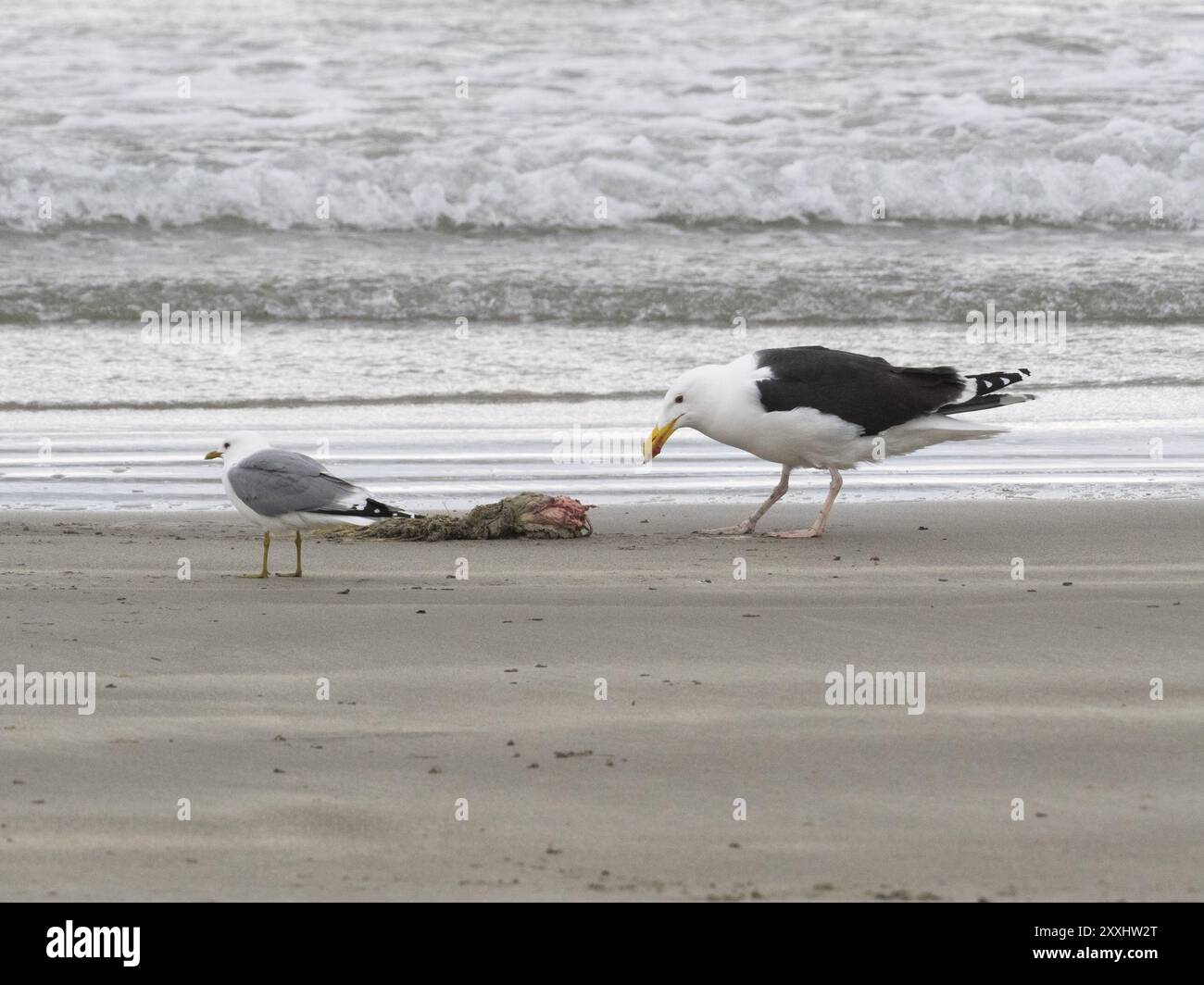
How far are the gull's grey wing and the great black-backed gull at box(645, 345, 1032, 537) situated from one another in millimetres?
1535

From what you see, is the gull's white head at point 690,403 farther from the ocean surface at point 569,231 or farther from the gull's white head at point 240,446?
the gull's white head at point 240,446

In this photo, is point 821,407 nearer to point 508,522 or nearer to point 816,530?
point 816,530

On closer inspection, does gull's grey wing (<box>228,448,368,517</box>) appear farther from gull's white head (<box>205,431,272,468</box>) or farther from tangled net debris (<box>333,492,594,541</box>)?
tangled net debris (<box>333,492,594,541</box>)

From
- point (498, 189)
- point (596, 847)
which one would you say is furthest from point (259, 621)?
point (498, 189)

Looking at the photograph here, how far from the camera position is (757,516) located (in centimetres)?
685

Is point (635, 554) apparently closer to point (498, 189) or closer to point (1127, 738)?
point (1127, 738)

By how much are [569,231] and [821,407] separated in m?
9.01

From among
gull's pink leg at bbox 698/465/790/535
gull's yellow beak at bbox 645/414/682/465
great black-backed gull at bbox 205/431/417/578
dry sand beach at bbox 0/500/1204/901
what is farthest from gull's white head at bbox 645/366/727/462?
great black-backed gull at bbox 205/431/417/578

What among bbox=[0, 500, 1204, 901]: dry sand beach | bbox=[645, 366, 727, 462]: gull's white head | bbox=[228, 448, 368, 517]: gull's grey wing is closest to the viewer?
bbox=[0, 500, 1204, 901]: dry sand beach

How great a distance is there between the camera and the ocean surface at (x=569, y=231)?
28.0ft

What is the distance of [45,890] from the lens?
308 cm

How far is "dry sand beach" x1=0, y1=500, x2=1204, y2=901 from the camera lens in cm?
321

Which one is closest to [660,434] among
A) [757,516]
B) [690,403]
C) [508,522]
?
[690,403]

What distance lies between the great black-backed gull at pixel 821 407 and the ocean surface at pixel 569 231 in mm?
517
